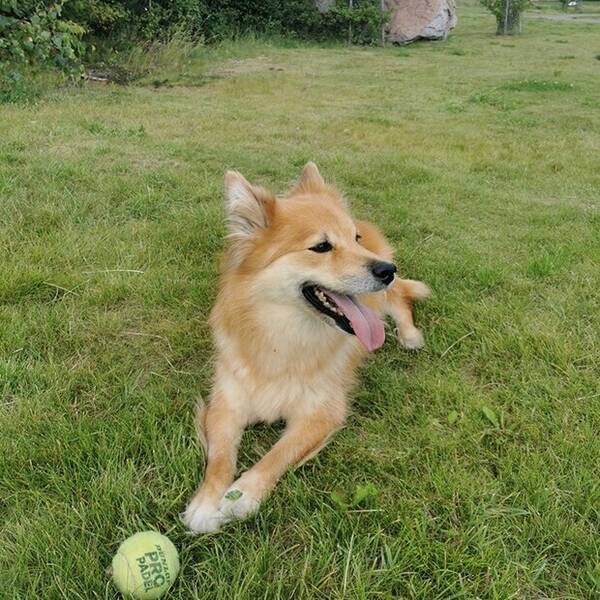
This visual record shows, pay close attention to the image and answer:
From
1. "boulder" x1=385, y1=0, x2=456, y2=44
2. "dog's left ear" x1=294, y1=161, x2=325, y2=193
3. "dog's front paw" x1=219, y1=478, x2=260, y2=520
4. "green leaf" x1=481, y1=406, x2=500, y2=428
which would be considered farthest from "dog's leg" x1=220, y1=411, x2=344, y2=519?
"boulder" x1=385, y1=0, x2=456, y2=44

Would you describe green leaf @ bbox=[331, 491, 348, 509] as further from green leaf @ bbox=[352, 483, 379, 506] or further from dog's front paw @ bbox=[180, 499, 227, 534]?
dog's front paw @ bbox=[180, 499, 227, 534]

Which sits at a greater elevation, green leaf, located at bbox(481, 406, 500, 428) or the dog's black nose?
the dog's black nose

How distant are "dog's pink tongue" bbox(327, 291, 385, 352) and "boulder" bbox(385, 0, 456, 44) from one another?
51.8 ft

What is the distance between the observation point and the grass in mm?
1469

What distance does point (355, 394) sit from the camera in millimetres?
2225

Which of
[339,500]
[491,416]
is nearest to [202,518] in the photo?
[339,500]

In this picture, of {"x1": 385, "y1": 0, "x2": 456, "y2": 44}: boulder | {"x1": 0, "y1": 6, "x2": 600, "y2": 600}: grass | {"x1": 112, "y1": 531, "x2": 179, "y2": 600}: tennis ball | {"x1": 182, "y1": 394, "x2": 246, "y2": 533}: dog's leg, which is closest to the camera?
{"x1": 112, "y1": 531, "x2": 179, "y2": 600}: tennis ball

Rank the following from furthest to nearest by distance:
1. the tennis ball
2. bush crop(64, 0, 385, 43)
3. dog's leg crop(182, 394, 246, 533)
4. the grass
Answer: bush crop(64, 0, 385, 43) → dog's leg crop(182, 394, 246, 533) → the grass → the tennis ball

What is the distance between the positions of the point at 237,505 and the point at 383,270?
92cm

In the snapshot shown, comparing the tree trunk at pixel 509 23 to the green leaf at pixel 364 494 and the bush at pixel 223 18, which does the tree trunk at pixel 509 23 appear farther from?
the green leaf at pixel 364 494

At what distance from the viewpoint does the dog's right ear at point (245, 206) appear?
2.07 meters

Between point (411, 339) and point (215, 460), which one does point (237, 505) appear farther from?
point (411, 339)

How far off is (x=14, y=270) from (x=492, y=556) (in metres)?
2.54

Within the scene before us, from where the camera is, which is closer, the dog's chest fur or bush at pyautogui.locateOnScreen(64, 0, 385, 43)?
the dog's chest fur
